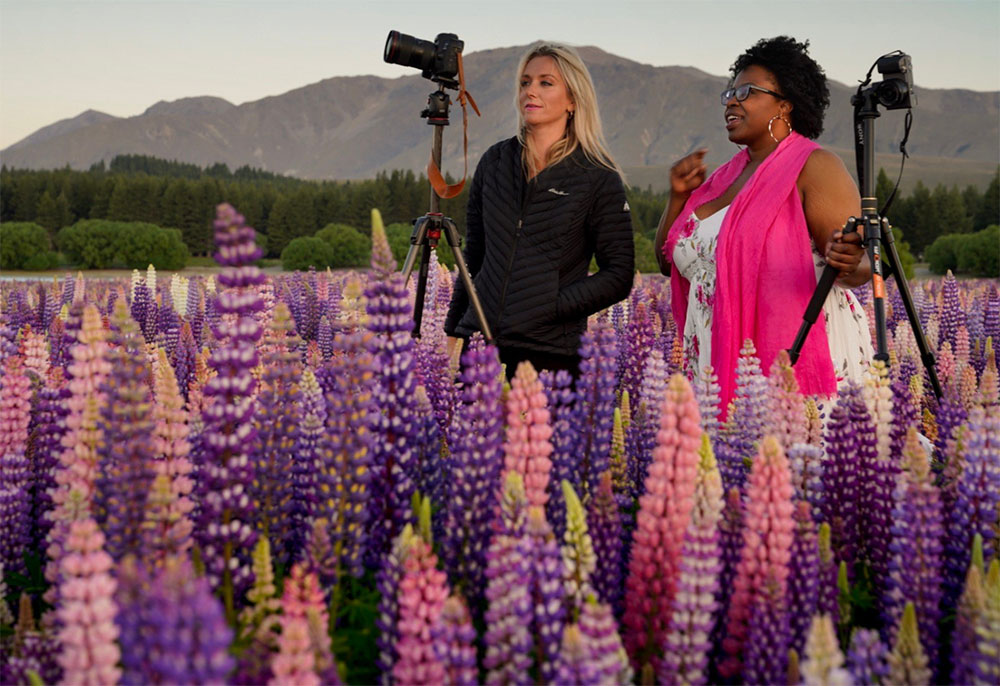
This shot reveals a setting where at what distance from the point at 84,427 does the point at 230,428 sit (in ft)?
1.37

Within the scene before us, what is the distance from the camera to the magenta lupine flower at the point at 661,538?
204 cm

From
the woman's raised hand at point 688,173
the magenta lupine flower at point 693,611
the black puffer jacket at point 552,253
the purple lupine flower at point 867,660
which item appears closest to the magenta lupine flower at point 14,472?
the magenta lupine flower at point 693,611

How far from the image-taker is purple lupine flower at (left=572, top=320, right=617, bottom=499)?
2803 mm

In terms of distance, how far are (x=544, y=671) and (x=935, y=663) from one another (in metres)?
1.03

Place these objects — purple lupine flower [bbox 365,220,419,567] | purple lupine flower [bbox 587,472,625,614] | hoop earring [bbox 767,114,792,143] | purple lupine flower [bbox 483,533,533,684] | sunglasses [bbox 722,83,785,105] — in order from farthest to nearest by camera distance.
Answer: hoop earring [bbox 767,114,792,143] < sunglasses [bbox 722,83,785,105] < purple lupine flower [bbox 365,220,419,567] < purple lupine flower [bbox 587,472,625,614] < purple lupine flower [bbox 483,533,533,684]

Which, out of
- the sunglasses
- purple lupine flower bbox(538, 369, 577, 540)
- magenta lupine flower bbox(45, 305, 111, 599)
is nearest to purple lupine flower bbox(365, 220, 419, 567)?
purple lupine flower bbox(538, 369, 577, 540)

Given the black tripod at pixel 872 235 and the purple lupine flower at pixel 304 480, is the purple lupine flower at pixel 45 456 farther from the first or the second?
the black tripod at pixel 872 235

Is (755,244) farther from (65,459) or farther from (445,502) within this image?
(65,459)

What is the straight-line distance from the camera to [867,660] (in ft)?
6.20

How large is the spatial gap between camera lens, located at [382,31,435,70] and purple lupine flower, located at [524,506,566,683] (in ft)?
12.0

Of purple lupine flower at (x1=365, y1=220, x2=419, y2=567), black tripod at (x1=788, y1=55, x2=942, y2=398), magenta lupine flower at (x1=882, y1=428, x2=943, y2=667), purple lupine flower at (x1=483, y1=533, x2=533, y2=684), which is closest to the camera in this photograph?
purple lupine flower at (x1=483, y1=533, x2=533, y2=684)

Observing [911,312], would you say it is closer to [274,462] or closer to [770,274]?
[770,274]

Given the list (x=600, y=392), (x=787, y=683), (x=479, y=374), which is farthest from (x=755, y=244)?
(x=787, y=683)

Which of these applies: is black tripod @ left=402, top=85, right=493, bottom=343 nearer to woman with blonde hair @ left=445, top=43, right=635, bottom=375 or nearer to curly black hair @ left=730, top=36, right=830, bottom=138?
woman with blonde hair @ left=445, top=43, right=635, bottom=375
